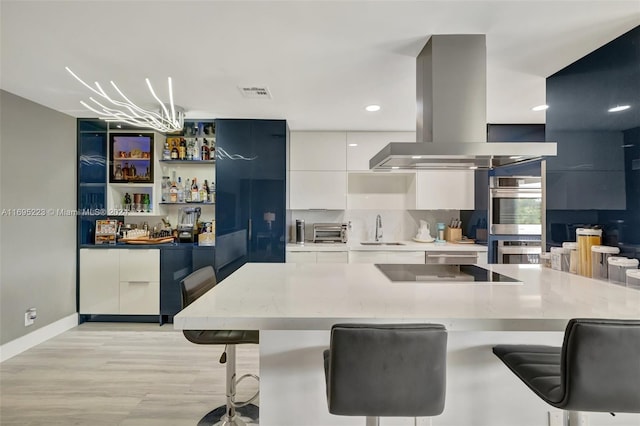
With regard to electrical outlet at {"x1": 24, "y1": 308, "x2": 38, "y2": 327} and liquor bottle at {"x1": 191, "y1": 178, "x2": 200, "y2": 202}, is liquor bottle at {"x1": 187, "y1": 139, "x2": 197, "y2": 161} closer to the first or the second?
liquor bottle at {"x1": 191, "y1": 178, "x2": 200, "y2": 202}

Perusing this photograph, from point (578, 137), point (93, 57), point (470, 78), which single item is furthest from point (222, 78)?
point (578, 137)

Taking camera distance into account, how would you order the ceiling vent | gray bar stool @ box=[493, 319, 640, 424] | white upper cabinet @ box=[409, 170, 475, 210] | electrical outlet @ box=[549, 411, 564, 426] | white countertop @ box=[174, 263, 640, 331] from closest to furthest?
gray bar stool @ box=[493, 319, 640, 424]
white countertop @ box=[174, 263, 640, 331]
electrical outlet @ box=[549, 411, 564, 426]
the ceiling vent
white upper cabinet @ box=[409, 170, 475, 210]

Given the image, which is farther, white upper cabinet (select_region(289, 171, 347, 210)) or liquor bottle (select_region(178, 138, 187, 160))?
white upper cabinet (select_region(289, 171, 347, 210))

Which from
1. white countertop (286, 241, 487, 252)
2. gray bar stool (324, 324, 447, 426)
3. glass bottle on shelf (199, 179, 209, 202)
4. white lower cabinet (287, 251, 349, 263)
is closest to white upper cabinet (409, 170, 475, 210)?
white countertop (286, 241, 487, 252)

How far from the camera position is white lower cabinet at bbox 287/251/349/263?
4047 millimetres

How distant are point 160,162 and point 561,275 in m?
4.05

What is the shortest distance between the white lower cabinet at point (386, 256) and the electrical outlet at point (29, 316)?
316 cm

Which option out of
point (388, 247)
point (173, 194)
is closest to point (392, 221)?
point (388, 247)

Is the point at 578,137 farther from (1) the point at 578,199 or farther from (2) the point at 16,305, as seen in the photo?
(2) the point at 16,305

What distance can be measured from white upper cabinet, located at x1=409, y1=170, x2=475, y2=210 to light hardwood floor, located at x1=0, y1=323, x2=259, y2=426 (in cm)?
258

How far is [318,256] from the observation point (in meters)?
4.05

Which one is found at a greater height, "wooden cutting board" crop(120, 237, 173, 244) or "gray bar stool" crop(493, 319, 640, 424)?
"wooden cutting board" crop(120, 237, 173, 244)

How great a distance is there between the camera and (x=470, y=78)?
205cm

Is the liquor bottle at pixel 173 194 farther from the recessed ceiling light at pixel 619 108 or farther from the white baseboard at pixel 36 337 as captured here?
the recessed ceiling light at pixel 619 108
